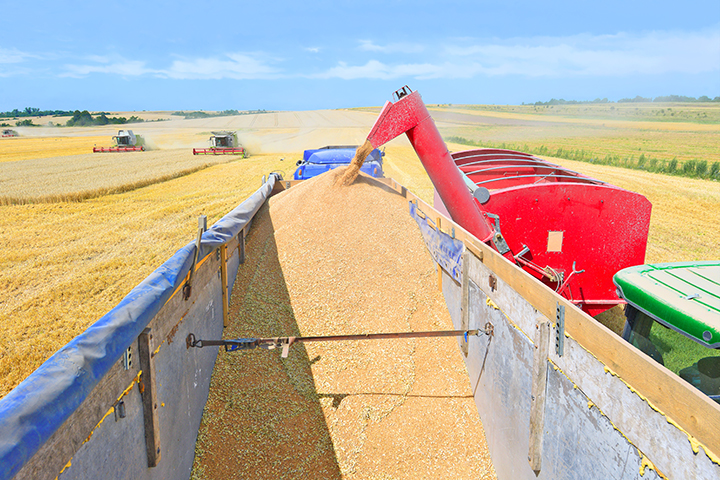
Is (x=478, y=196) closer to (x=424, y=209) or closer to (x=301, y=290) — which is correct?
(x=424, y=209)

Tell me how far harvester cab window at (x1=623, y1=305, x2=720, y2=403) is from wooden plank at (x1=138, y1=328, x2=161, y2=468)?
9.11ft

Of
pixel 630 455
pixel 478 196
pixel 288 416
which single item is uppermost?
pixel 478 196

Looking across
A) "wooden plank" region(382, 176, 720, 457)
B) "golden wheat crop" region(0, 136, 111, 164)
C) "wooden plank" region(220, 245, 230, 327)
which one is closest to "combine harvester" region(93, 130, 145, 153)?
"golden wheat crop" region(0, 136, 111, 164)

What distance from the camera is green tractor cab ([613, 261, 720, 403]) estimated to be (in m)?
2.13

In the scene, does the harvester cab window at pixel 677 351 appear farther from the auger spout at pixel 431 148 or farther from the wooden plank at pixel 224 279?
the wooden plank at pixel 224 279

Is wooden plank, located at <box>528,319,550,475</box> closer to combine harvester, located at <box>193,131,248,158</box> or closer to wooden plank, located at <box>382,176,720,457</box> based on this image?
wooden plank, located at <box>382,176,720,457</box>

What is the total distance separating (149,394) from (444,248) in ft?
9.60

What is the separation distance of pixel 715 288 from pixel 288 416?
2908 mm

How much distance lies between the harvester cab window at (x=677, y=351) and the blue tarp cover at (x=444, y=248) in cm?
143

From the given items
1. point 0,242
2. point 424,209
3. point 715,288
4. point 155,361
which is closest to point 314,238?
point 424,209

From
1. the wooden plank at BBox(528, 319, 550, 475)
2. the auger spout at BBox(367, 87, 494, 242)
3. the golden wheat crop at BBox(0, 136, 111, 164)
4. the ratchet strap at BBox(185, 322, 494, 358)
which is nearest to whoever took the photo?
the wooden plank at BBox(528, 319, 550, 475)

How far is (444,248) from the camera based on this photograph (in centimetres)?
432

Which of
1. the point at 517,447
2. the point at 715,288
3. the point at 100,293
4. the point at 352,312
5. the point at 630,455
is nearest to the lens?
the point at 630,455

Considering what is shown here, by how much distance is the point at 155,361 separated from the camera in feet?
7.81
